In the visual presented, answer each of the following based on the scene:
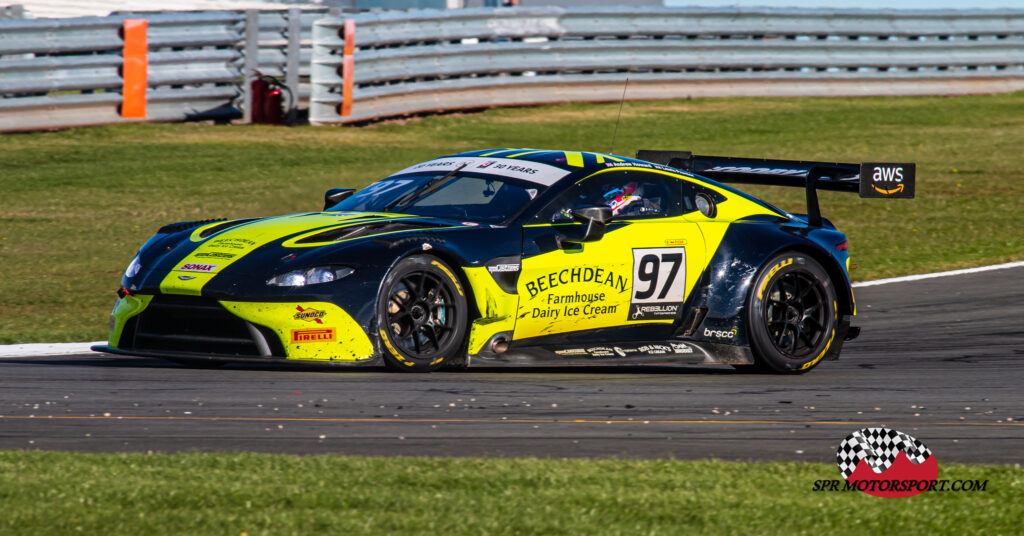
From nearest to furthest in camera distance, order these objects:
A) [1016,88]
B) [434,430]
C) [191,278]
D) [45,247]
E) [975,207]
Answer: [434,430] → [191,278] → [45,247] → [975,207] → [1016,88]

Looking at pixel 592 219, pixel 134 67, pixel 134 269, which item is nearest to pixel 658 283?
pixel 592 219

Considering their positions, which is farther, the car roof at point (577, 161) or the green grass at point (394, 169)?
the green grass at point (394, 169)

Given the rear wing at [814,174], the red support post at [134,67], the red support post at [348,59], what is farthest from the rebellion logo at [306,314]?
the red support post at [348,59]

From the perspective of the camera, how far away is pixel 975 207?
1509 centimetres

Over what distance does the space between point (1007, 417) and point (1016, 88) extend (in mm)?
18414

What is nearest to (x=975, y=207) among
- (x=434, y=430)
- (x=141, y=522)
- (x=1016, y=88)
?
(x=1016, y=88)

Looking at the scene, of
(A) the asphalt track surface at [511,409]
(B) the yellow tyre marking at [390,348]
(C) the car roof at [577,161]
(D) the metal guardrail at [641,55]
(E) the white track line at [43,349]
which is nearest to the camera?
(A) the asphalt track surface at [511,409]

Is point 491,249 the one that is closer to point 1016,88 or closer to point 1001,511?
point 1001,511

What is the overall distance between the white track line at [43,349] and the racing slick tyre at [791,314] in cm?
393

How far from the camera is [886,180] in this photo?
862 cm

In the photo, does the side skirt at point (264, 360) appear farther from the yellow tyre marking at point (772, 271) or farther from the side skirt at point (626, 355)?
the yellow tyre marking at point (772, 271)

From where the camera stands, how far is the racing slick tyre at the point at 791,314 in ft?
26.6

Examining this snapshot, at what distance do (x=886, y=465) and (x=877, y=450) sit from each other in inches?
7.5

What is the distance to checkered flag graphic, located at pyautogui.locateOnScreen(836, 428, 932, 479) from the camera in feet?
16.1
